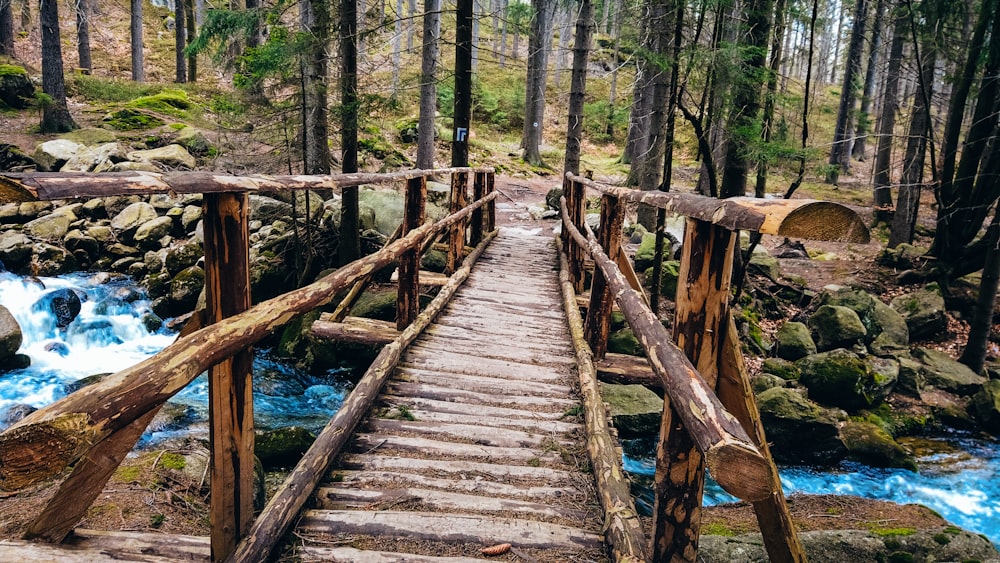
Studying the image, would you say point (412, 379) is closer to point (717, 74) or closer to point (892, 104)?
point (717, 74)

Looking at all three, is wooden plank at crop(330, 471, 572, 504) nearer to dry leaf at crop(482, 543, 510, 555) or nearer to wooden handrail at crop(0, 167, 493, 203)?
dry leaf at crop(482, 543, 510, 555)

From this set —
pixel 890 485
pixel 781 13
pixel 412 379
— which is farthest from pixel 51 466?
pixel 781 13

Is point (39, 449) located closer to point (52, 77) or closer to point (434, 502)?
point (434, 502)

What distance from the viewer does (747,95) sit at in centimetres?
873

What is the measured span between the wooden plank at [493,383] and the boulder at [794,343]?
7.02m

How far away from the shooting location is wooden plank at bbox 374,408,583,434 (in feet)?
12.7

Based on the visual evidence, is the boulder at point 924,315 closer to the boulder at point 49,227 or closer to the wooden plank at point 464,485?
the wooden plank at point 464,485

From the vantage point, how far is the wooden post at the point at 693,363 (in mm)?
2350

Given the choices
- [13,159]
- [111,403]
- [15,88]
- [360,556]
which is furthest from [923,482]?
[15,88]

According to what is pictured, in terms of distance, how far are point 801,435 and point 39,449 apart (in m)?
8.37

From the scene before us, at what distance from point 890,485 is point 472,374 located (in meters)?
6.07

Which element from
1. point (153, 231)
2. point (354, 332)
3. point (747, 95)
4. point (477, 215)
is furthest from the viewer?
point (153, 231)

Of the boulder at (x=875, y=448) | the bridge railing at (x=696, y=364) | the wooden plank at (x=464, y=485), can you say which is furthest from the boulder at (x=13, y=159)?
the boulder at (x=875, y=448)

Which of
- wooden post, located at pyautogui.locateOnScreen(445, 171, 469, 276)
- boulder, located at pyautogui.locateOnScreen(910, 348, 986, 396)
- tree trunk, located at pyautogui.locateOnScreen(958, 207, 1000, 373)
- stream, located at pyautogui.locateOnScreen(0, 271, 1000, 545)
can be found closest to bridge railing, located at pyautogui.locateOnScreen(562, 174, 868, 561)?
stream, located at pyautogui.locateOnScreen(0, 271, 1000, 545)
